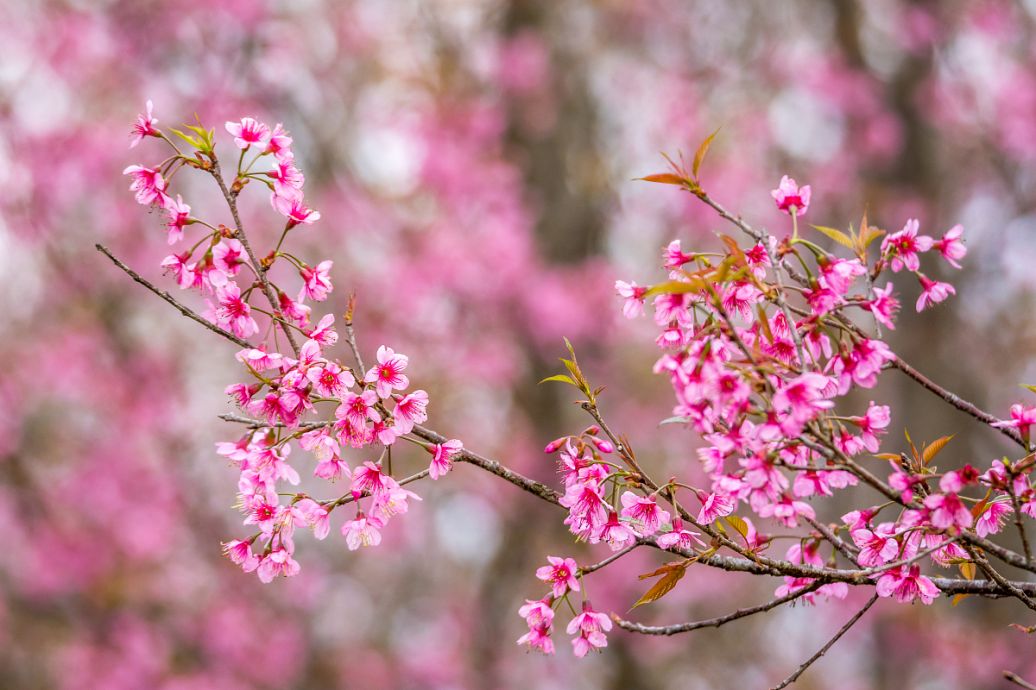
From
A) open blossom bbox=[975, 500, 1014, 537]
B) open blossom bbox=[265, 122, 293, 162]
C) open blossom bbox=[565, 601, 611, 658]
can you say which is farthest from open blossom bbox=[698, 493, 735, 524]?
open blossom bbox=[265, 122, 293, 162]

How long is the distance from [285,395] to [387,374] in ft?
0.59

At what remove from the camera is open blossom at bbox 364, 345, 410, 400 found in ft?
5.39

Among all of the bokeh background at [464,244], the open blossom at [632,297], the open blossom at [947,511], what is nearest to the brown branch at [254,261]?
the open blossom at [632,297]

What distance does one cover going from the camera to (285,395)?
1.64 meters

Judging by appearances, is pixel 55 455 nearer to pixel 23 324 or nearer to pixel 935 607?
pixel 23 324

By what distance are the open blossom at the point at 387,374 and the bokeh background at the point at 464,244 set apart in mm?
5065

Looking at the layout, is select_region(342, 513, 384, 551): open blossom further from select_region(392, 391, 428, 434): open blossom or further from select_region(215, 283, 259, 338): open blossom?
select_region(215, 283, 259, 338): open blossom

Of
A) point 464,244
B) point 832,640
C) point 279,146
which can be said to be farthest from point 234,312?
point 464,244

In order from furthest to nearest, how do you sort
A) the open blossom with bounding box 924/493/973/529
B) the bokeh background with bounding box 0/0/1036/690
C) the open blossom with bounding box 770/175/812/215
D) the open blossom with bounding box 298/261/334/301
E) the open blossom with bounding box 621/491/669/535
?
the bokeh background with bounding box 0/0/1036/690, the open blossom with bounding box 298/261/334/301, the open blossom with bounding box 770/175/812/215, the open blossom with bounding box 621/491/669/535, the open blossom with bounding box 924/493/973/529

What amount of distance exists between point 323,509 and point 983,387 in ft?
25.8

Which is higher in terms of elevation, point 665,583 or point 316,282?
point 316,282

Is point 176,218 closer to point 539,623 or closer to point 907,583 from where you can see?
point 539,623

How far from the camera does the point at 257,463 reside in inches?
67.5

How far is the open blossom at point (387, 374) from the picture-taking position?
5.39 ft
